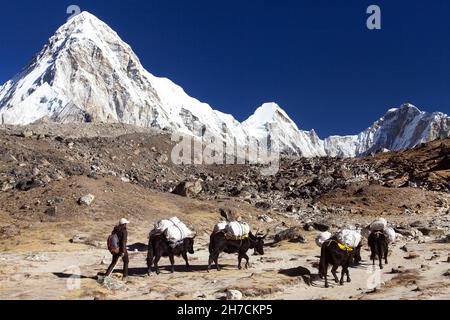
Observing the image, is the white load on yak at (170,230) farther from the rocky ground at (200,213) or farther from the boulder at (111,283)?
the boulder at (111,283)

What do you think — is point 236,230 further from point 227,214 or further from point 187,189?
point 187,189

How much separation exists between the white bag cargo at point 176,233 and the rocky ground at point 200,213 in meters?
1.17

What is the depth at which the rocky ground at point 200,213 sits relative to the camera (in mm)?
13531

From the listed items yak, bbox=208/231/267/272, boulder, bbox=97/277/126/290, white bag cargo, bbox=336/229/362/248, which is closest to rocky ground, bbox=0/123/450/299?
boulder, bbox=97/277/126/290

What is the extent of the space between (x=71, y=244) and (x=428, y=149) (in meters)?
49.1

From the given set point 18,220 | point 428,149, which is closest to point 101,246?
point 18,220

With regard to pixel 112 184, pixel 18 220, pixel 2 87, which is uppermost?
pixel 2 87

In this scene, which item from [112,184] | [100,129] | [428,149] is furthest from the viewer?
[100,129]

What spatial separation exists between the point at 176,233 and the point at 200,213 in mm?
16788

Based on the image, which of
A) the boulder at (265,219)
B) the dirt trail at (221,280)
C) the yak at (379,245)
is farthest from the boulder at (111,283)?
the boulder at (265,219)

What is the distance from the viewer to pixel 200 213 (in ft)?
109
